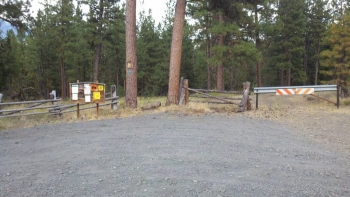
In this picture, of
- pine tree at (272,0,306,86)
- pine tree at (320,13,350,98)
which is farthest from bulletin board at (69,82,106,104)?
pine tree at (272,0,306,86)

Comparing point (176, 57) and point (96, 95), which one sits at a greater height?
point (176, 57)

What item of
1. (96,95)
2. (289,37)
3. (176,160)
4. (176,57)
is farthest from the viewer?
(289,37)

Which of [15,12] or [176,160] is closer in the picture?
[176,160]

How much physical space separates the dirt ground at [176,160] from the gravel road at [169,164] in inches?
0.5

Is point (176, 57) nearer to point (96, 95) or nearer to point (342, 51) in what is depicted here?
point (96, 95)

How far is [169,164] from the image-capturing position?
15.2ft

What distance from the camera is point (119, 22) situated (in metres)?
30.1

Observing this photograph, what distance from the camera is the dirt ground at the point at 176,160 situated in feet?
12.3

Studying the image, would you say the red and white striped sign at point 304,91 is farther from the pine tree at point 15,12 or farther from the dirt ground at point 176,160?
the pine tree at point 15,12

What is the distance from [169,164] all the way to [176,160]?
0.80 ft

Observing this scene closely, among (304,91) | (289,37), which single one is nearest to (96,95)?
(304,91)

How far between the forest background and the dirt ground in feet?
28.0

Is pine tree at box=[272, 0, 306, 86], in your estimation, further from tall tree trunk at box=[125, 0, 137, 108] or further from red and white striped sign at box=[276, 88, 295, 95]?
tall tree trunk at box=[125, 0, 137, 108]

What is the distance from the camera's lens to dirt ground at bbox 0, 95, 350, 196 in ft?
12.3
